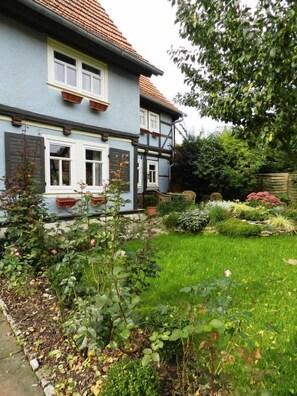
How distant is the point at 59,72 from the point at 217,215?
5.75 m

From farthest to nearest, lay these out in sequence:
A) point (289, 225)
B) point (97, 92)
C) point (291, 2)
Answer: point (97, 92)
point (289, 225)
point (291, 2)

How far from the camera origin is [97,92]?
7.66m

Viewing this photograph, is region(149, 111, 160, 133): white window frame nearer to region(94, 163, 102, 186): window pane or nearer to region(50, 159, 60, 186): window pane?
region(94, 163, 102, 186): window pane

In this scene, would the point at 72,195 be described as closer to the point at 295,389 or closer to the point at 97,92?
the point at 97,92

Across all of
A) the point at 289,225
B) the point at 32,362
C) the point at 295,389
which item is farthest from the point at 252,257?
the point at 32,362

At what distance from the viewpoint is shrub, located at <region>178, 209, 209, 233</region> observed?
6863 mm

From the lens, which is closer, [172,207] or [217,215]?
[217,215]

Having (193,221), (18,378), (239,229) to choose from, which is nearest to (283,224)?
(239,229)

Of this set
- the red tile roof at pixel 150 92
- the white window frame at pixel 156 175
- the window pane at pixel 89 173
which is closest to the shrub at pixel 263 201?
the white window frame at pixel 156 175

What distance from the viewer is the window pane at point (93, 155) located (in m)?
7.60

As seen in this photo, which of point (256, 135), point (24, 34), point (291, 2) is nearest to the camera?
point (291, 2)

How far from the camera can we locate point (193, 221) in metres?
6.93

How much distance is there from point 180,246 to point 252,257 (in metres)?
1.45

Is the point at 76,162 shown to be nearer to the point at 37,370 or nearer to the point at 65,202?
the point at 65,202
